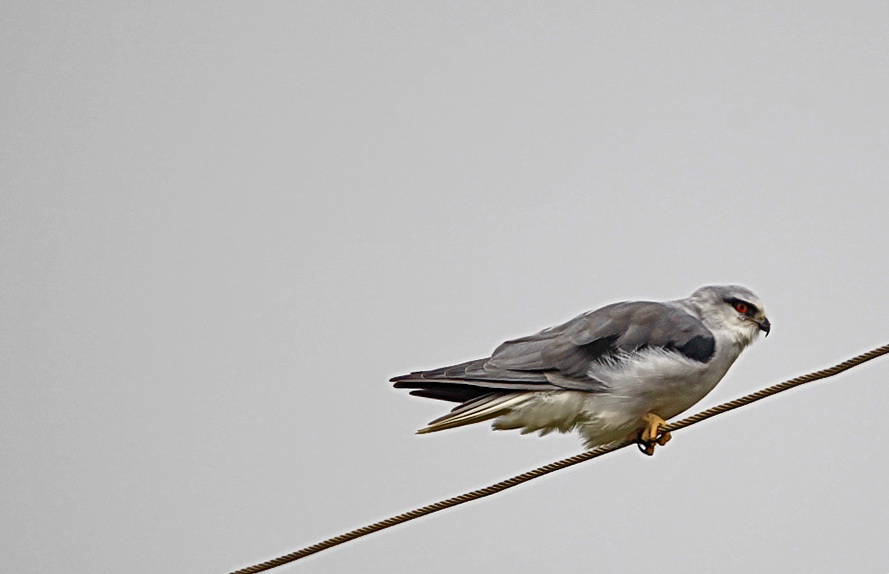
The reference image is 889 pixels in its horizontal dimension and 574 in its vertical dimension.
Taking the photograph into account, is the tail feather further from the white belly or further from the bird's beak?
the bird's beak

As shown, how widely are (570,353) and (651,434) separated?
0.73 meters

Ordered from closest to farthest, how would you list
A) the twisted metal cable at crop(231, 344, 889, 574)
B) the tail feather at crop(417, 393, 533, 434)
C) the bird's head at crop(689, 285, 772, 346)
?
1. the twisted metal cable at crop(231, 344, 889, 574)
2. the tail feather at crop(417, 393, 533, 434)
3. the bird's head at crop(689, 285, 772, 346)

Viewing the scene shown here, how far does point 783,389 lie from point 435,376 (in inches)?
104

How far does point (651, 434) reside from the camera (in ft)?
25.1

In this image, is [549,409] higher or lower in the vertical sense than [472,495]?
higher

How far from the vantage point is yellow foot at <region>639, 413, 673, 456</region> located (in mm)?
7641

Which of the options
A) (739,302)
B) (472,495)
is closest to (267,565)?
(472,495)

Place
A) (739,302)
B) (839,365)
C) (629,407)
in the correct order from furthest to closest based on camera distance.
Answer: (739,302) → (629,407) → (839,365)

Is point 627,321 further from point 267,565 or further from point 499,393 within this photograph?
point 267,565

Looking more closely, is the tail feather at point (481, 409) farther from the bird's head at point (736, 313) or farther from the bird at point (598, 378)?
the bird's head at point (736, 313)

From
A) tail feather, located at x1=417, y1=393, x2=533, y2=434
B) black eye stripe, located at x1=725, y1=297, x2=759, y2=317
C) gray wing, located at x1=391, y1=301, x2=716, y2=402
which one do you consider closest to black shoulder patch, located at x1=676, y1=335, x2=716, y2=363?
gray wing, located at x1=391, y1=301, x2=716, y2=402

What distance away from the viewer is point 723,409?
19.0ft

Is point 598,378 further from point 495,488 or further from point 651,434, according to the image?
point 495,488

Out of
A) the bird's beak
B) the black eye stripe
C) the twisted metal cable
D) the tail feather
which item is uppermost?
the black eye stripe
